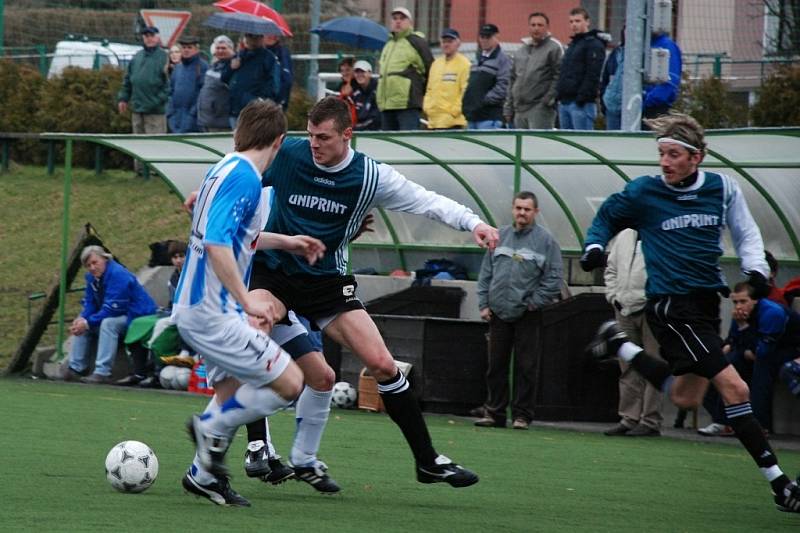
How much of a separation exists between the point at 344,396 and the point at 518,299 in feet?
7.94

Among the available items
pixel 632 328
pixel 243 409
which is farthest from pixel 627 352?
pixel 632 328

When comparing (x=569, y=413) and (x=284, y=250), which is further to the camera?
(x=569, y=413)

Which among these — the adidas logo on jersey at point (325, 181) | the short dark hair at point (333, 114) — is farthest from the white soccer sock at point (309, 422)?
the short dark hair at point (333, 114)

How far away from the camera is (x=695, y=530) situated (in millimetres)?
7262

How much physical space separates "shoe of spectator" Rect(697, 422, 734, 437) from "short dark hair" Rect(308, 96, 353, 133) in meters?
6.61

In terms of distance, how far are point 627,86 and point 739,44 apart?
8323mm

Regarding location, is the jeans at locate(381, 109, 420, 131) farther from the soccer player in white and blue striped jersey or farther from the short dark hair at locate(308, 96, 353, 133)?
the soccer player in white and blue striped jersey

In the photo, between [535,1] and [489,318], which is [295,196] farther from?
[535,1]

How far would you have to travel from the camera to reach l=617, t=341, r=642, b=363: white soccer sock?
351 inches

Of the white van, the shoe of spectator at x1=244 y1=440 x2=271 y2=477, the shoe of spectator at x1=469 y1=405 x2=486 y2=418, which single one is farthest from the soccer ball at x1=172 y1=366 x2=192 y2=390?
the white van

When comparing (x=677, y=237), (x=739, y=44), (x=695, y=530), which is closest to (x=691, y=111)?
(x=739, y=44)

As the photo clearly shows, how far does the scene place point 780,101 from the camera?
63.0 feet

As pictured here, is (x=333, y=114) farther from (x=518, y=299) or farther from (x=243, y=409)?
(x=518, y=299)

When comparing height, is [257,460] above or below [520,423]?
above
